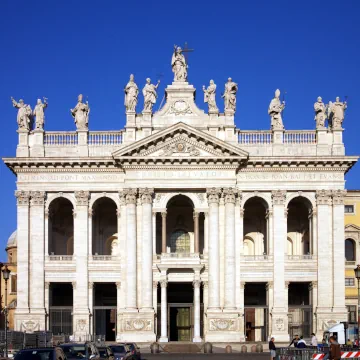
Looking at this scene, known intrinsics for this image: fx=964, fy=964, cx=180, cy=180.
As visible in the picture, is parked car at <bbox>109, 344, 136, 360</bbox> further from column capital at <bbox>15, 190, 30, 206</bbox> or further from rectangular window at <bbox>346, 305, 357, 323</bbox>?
rectangular window at <bbox>346, 305, 357, 323</bbox>

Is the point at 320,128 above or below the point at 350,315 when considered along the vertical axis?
above

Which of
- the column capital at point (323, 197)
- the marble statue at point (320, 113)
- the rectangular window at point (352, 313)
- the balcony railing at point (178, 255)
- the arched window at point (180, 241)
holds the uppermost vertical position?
the marble statue at point (320, 113)

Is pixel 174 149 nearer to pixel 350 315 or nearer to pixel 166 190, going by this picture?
pixel 166 190

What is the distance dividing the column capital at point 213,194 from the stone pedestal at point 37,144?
13.2 metres

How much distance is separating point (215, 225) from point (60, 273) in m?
12.5

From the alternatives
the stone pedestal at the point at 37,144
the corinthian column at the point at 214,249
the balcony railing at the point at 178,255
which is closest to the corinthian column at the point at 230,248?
the corinthian column at the point at 214,249

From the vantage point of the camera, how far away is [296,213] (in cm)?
7875

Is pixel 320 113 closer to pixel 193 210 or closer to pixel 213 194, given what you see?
pixel 213 194

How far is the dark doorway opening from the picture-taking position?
244 ft

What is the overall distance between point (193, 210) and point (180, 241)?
387 centimetres

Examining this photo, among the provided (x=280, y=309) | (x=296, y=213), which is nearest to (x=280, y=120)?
(x=296, y=213)

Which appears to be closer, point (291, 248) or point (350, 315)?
point (291, 248)

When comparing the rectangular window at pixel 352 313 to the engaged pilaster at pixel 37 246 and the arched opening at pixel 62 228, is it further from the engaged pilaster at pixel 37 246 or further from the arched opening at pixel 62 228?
the engaged pilaster at pixel 37 246

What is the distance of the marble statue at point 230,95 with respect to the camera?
245ft
